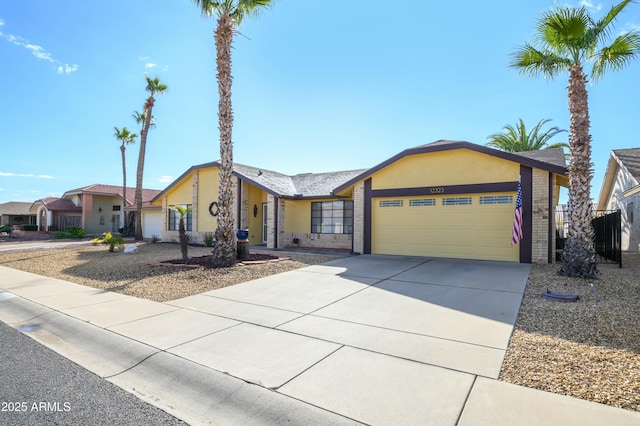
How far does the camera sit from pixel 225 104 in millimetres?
12352

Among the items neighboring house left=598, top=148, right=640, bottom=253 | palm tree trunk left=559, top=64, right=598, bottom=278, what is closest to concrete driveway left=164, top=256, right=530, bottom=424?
palm tree trunk left=559, top=64, right=598, bottom=278

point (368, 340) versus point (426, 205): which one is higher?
point (426, 205)

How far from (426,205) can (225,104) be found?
8.78 m

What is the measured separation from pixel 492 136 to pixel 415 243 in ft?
82.4

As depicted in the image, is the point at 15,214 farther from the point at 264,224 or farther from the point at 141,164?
the point at 264,224

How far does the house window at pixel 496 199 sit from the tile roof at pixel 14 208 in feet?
183

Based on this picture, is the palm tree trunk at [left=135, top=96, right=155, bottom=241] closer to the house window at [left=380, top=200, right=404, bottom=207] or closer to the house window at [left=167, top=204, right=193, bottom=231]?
the house window at [left=167, top=204, right=193, bottom=231]

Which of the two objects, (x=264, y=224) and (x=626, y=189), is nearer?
(x=626, y=189)

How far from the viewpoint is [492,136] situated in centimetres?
3400

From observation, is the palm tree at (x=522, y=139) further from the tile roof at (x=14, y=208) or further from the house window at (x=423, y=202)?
the tile roof at (x=14, y=208)

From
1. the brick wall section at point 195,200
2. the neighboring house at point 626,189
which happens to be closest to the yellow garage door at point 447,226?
the neighboring house at point 626,189

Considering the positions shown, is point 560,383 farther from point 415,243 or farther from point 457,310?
point 415,243

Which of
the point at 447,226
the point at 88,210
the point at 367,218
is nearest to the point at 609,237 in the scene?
the point at 447,226

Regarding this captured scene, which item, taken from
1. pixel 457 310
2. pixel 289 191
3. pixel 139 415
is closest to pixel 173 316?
pixel 139 415
